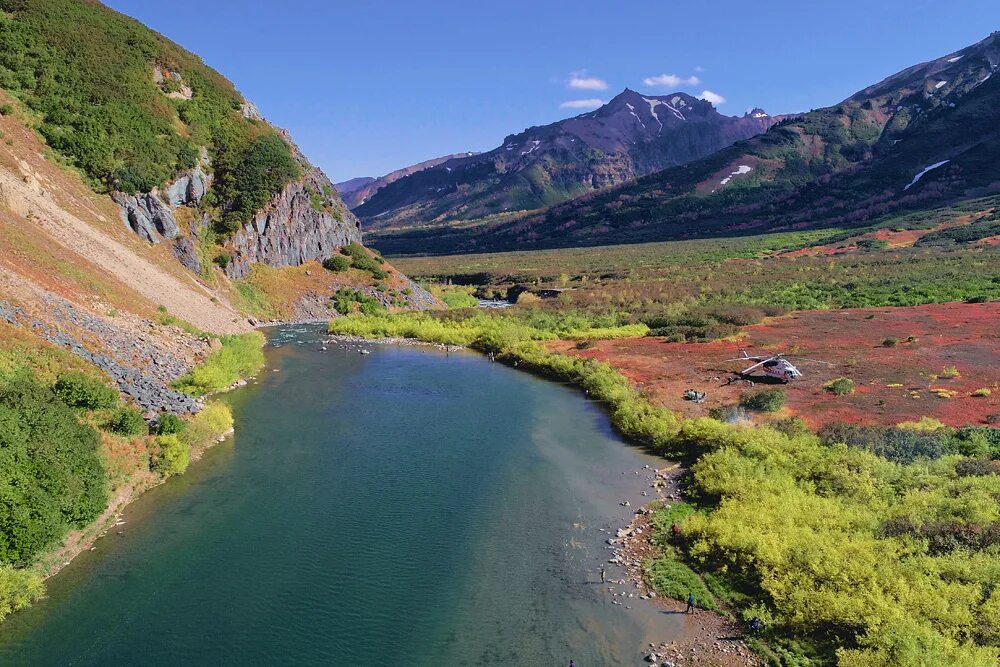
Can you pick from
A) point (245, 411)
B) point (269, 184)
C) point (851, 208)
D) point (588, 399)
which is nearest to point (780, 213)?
point (851, 208)

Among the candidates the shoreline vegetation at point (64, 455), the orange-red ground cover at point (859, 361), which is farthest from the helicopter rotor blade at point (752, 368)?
the shoreline vegetation at point (64, 455)

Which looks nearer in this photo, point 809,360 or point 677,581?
point 677,581

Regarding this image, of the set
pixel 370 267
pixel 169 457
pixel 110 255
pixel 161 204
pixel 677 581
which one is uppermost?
pixel 161 204

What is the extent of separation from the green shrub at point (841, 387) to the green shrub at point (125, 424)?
1450 inches

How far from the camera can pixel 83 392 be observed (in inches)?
1012

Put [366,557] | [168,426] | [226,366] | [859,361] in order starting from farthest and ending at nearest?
[859,361] < [226,366] < [168,426] < [366,557]

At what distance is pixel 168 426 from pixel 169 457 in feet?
6.37

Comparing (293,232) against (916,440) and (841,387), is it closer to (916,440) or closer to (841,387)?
(841,387)

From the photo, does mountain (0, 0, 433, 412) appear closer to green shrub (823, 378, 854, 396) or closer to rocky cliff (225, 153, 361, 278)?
rocky cliff (225, 153, 361, 278)

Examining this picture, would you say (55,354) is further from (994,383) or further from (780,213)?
(780,213)

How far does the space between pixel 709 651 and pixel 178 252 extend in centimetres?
6568

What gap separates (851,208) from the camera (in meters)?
181

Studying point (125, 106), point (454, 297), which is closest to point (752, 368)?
point (454, 297)

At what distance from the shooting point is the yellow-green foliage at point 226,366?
38078 millimetres
